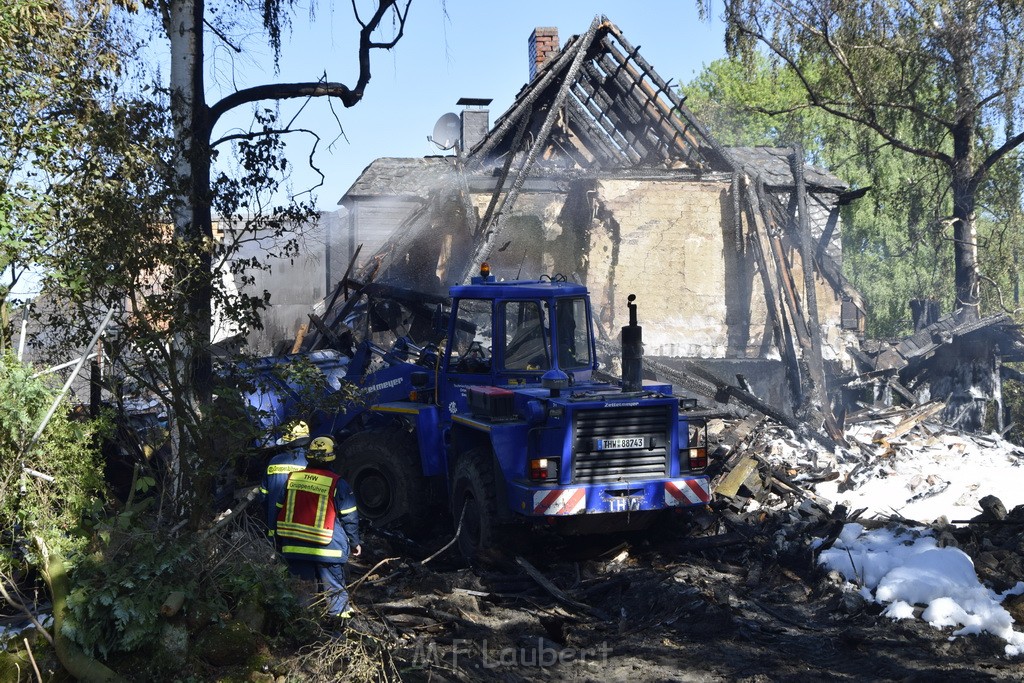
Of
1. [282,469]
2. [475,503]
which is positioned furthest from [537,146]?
[282,469]

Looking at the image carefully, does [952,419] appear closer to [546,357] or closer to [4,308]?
[546,357]

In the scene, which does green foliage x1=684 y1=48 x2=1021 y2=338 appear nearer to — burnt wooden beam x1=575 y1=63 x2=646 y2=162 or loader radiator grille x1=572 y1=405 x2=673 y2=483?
burnt wooden beam x1=575 y1=63 x2=646 y2=162

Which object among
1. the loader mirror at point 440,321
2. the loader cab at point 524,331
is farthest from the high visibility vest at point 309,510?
the loader mirror at point 440,321

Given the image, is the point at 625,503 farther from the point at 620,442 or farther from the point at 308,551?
the point at 308,551

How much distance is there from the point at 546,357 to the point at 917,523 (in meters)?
3.92

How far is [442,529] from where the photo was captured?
10.7 m

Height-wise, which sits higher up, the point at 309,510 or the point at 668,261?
the point at 668,261

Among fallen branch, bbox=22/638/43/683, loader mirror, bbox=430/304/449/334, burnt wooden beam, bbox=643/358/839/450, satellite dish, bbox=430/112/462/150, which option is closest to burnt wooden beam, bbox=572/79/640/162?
satellite dish, bbox=430/112/462/150

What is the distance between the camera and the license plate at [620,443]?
8945mm

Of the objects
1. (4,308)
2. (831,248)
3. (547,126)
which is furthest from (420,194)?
(4,308)

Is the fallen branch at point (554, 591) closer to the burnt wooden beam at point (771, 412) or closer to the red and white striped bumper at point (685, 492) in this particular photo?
the red and white striped bumper at point (685, 492)

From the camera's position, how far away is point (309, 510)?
7.00 m

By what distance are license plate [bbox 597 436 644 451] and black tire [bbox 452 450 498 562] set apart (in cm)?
107

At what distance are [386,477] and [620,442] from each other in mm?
2971
